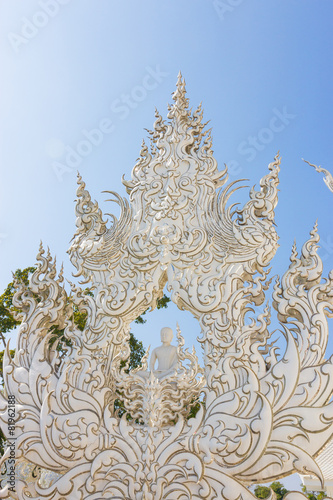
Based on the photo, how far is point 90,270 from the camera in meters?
6.07

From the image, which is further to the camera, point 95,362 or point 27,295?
point 27,295

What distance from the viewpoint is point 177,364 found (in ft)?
17.6

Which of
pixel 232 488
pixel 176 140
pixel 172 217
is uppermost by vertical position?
pixel 176 140

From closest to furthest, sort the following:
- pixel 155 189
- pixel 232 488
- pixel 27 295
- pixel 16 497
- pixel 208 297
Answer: pixel 232 488
pixel 16 497
pixel 208 297
pixel 27 295
pixel 155 189

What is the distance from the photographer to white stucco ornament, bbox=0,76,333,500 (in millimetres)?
4703

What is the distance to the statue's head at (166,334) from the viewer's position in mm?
5672

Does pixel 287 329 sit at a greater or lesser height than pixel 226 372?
greater

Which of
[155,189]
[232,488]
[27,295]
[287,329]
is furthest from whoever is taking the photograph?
[155,189]

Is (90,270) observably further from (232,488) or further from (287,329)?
(232,488)

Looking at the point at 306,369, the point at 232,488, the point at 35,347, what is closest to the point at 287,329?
the point at 306,369

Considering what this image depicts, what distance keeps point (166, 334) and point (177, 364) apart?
1.47 feet

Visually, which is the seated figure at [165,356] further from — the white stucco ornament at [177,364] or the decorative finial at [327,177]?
the decorative finial at [327,177]

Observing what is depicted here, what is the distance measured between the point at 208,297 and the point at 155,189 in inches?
70.4

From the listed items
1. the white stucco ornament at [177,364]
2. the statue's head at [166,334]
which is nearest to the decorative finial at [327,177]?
the white stucco ornament at [177,364]
